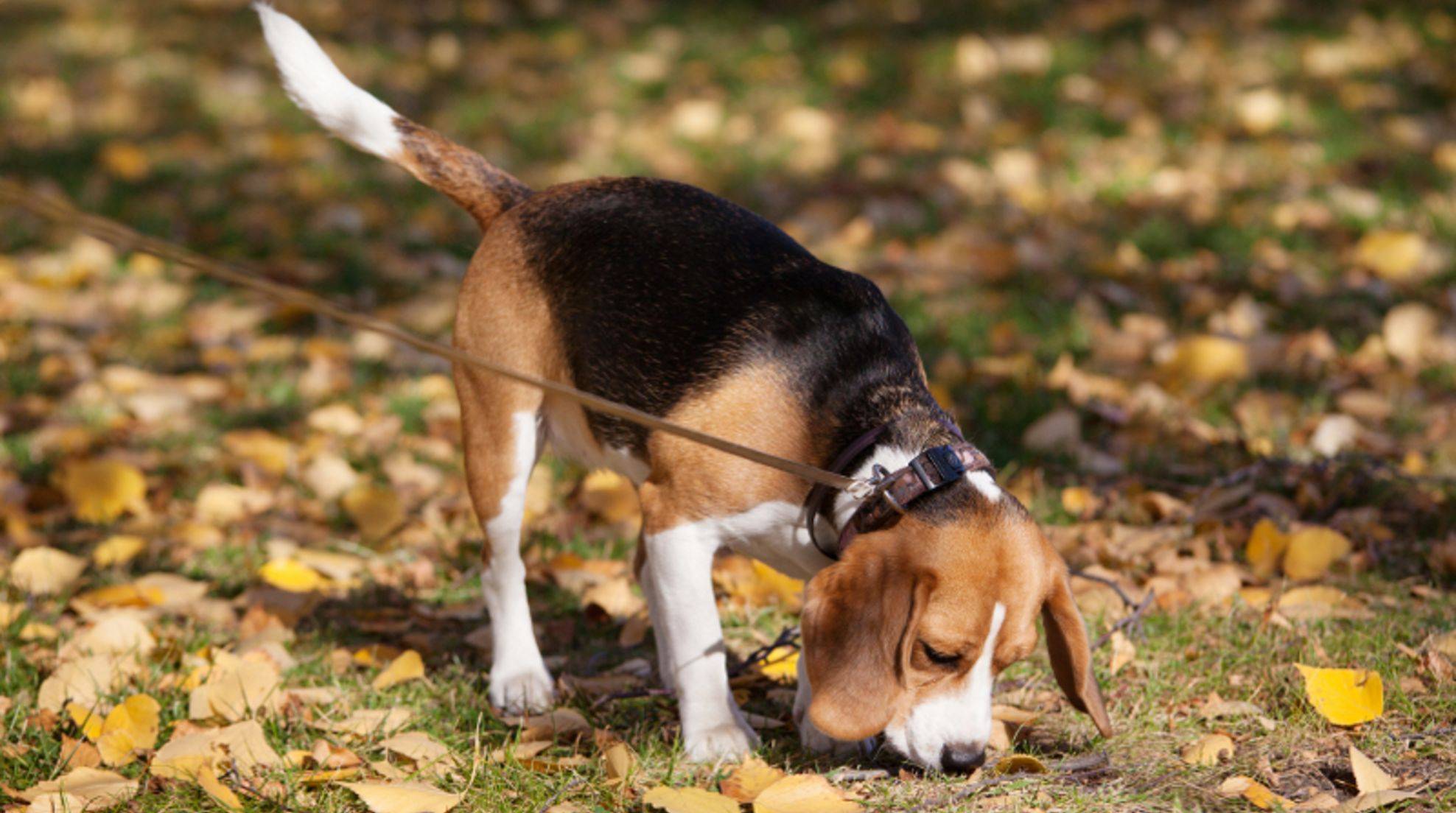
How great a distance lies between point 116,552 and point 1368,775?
138 inches

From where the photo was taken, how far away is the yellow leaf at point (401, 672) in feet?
11.6

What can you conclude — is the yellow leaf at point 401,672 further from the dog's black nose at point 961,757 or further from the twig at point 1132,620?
the twig at point 1132,620

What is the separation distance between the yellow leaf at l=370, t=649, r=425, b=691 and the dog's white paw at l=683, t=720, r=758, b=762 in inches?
32.5

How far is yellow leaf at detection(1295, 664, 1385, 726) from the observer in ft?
10.0

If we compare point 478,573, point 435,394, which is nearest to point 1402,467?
point 478,573

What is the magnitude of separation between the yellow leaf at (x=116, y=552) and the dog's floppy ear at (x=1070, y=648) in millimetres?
2866

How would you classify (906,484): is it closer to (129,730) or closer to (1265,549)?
(1265,549)

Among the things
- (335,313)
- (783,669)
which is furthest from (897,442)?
(335,313)

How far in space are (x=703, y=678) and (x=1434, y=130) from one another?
613 cm

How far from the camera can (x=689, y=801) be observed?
9.20ft

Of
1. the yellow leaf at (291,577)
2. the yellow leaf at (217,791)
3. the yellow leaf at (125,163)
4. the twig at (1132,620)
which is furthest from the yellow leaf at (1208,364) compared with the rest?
the yellow leaf at (125,163)

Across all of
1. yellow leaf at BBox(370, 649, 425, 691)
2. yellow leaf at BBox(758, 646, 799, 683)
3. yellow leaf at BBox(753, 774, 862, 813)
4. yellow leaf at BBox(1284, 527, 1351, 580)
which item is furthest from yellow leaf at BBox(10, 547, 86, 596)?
yellow leaf at BBox(1284, 527, 1351, 580)

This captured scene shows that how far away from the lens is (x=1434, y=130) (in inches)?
293

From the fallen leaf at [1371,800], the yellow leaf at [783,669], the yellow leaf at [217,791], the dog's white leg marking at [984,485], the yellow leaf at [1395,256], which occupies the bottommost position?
the fallen leaf at [1371,800]
